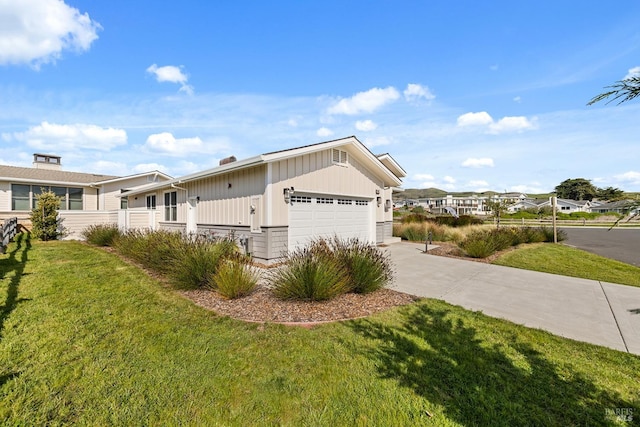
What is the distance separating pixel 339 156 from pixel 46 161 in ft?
84.8

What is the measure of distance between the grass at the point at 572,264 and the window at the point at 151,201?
1730cm

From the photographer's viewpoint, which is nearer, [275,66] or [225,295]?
[225,295]

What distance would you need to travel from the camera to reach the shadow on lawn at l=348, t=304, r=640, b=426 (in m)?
2.53

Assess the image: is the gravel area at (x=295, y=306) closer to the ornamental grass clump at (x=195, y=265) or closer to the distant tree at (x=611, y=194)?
the ornamental grass clump at (x=195, y=265)

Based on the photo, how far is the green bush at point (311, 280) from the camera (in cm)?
516

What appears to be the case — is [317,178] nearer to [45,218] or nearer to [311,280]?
[311,280]

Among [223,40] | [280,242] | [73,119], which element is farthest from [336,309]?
[73,119]

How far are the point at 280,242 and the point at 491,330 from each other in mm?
6350

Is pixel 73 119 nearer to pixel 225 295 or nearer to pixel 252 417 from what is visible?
pixel 225 295

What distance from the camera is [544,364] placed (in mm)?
3320

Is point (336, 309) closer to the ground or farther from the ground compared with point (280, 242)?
closer to the ground

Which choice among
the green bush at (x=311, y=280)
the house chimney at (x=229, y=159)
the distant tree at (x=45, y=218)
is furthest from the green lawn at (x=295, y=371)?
the distant tree at (x=45, y=218)

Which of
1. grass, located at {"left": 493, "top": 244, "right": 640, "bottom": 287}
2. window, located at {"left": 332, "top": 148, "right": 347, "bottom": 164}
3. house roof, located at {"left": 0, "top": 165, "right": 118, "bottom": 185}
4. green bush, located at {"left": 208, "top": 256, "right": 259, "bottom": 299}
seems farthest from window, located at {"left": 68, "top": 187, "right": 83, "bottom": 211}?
grass, located at {"left": 493, "top": 244, "right": 640, "bottom": 287}

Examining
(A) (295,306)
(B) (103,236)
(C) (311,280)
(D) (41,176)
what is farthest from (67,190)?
(C) (311,280)
